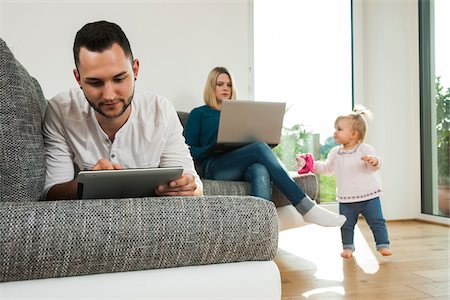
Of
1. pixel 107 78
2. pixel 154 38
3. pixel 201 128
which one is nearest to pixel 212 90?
pixel 201 128

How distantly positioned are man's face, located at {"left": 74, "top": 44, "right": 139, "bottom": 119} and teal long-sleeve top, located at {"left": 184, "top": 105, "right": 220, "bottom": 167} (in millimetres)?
1620

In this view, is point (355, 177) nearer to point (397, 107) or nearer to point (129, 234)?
point (397, 107)

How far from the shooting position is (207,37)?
3568 mm

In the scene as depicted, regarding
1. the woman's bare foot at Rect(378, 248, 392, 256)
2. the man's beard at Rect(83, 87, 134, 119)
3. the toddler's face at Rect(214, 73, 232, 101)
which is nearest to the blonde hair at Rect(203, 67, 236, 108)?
the toddler's face at Rect(214, 73, 232, 101)

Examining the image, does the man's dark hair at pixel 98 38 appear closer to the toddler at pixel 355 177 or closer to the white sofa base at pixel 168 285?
the white sofa base at pixel 168 285

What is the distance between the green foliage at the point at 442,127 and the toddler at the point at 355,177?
134 cm

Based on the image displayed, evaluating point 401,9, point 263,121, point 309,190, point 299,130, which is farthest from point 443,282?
point 401,9

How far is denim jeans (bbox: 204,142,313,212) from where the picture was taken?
236cm

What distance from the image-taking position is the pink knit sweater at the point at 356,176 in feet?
8.48

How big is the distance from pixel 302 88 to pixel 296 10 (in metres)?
0.70

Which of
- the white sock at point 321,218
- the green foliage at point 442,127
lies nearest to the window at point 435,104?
the green foliage at point 442,127

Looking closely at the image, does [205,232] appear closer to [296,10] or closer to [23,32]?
[23,32]

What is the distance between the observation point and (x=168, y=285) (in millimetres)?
868

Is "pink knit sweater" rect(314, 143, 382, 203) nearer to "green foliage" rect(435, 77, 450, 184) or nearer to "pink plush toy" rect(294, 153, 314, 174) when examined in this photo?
"pink plush toy" rect(294, 153, 314, 174)
